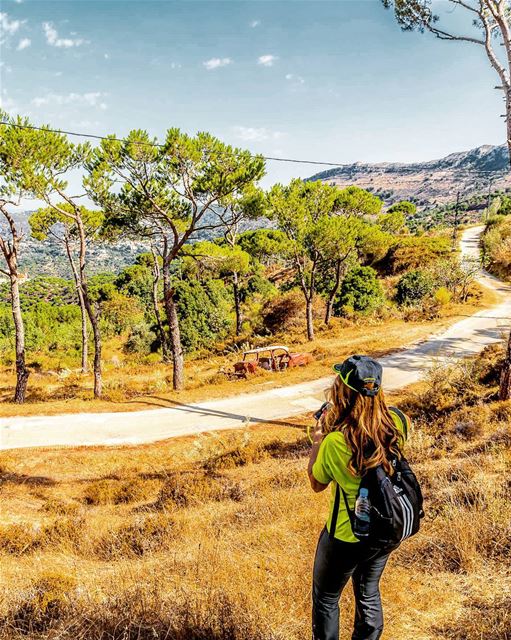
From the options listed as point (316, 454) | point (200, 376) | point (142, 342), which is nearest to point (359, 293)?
point (142, 342)

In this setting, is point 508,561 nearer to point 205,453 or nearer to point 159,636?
point 159,636

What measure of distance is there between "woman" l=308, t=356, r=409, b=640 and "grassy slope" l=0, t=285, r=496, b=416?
11640mm

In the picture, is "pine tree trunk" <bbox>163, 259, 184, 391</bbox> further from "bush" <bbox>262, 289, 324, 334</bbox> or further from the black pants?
"bush" <bbox>262, 289, 324, 334</bbox>

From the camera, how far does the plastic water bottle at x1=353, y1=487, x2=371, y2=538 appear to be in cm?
225

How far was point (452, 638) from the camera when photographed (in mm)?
3023

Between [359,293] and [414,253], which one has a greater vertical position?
[414,253]

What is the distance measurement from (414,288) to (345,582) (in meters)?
32.1

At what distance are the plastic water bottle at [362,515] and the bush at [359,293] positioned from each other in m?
29.4

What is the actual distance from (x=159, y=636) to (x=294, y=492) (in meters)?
3.54

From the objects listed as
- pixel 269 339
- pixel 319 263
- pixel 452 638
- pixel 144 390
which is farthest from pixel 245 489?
pixel 319 263

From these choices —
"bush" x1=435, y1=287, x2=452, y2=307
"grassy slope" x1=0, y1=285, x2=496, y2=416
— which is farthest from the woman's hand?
"bush" x1=435, y1=287, x2=452, y2=307

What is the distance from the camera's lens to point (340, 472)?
7.86 feet

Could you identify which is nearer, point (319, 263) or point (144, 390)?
point (144, 390)

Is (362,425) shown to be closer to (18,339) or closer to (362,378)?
(362,378)
